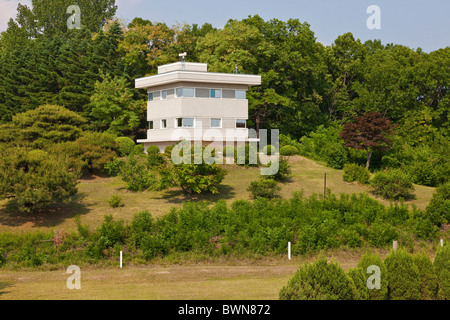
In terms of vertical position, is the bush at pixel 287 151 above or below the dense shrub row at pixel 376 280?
above

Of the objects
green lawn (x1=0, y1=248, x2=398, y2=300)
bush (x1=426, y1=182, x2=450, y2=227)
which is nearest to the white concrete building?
bush (x1=426, y1=182, x2=450, y2=227)

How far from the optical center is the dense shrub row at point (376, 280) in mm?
12398

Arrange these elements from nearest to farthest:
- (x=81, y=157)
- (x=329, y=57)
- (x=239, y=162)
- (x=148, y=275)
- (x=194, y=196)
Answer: (x=148, y=275) < (x=194, y=196) < (x=81, y=157) < (x=239, y=162) < (x=329, y=57)

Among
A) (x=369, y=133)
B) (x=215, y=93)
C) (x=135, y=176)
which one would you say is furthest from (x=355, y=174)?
(x=135, y=176)

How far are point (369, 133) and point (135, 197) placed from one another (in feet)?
63.5

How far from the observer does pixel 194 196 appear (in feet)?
99.9

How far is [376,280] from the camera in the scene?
13492 mm

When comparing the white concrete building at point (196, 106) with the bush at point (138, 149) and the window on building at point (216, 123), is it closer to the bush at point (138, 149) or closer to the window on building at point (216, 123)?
the window on building at point (216, 123)

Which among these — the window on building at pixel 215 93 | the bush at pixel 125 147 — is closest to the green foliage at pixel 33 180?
the bush at pixel 125 147

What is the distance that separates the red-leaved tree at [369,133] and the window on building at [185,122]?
11887 mm

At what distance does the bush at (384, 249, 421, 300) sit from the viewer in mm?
13836

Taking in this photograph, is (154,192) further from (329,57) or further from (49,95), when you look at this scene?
A: (329,57)
